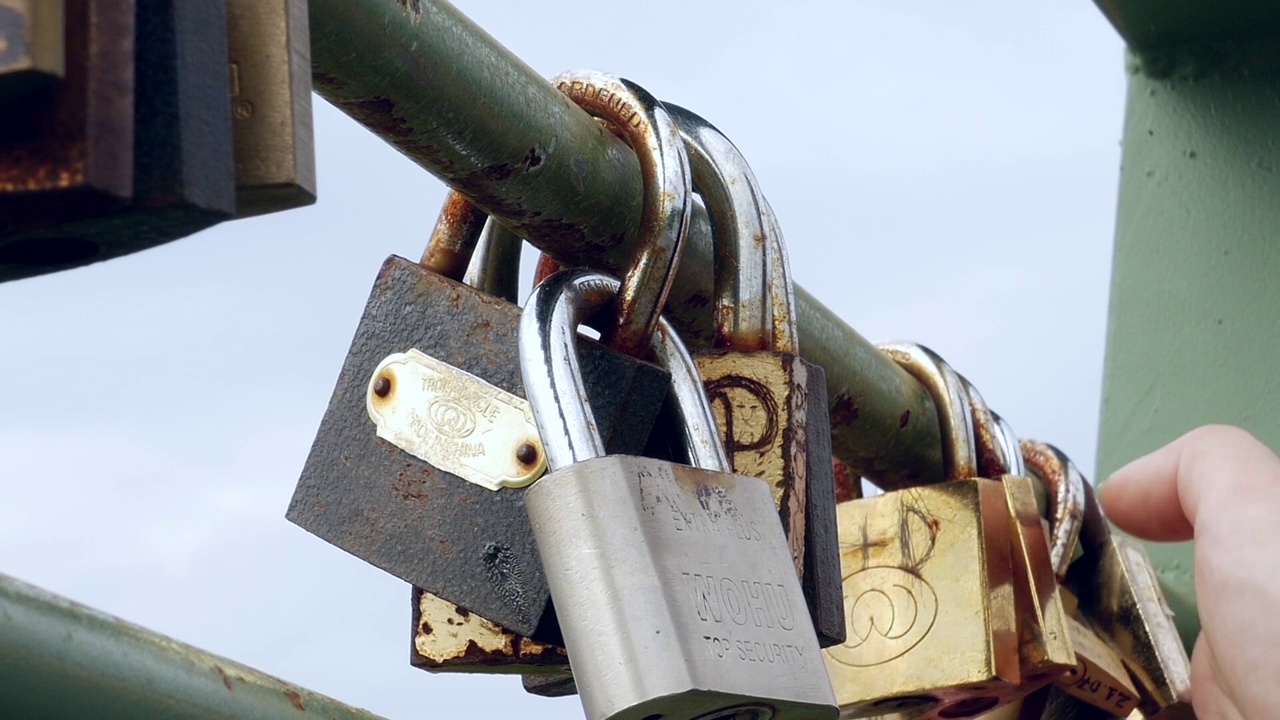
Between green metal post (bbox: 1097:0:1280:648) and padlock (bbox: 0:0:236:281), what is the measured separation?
1.34m

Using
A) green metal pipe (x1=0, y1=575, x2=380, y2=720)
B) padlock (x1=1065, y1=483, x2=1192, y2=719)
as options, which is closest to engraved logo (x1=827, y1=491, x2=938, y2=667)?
padlock (x1=1065, y1=483, x2=1192, y2=719)

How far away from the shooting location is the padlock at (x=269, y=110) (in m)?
0.43

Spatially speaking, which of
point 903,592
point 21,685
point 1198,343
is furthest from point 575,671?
point 1198,343

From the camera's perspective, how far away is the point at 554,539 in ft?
1.94

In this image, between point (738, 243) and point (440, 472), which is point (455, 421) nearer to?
point (440, 472)

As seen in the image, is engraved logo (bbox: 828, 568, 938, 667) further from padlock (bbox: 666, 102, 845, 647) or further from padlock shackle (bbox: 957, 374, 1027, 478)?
padlock (bbox: 666, 102, 845, 647)

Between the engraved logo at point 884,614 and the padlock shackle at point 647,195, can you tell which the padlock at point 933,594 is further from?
the padlock shackle at point 647,195

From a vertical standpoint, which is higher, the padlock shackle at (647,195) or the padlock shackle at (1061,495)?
the padlock shackle at (647,195)

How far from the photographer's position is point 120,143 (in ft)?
1.18

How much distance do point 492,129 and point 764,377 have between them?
0.20 metres

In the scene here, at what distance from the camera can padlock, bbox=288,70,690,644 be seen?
678 millimetres

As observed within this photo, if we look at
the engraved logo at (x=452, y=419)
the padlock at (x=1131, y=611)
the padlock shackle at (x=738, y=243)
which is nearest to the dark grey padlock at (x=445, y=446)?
the engraved logo at (x=452, y=419)

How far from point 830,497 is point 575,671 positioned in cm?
25

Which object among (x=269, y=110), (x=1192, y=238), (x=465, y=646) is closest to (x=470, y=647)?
(x=465, y=646)
